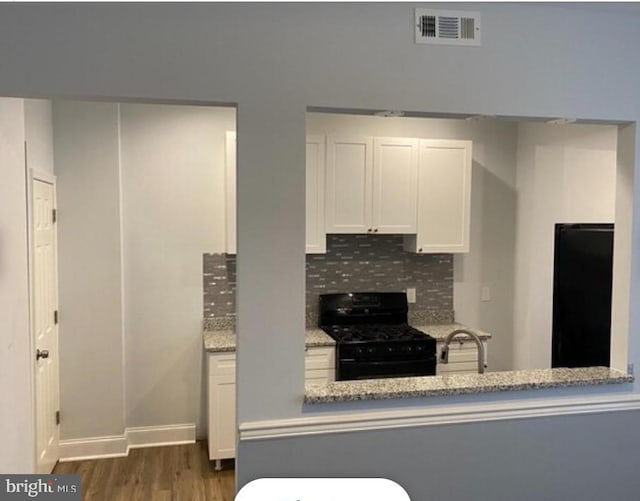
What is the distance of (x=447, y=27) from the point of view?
7.12ft

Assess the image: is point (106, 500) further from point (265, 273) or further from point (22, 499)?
point (265, 273)

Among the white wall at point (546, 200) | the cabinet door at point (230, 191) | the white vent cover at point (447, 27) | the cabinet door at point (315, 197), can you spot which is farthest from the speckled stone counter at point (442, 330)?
the white vent cover at point (447, 27)

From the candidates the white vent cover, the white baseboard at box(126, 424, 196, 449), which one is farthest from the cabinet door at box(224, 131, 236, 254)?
the white vent cover

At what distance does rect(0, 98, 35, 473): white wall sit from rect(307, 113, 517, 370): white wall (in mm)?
2856

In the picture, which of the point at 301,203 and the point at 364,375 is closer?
the point at 301,203

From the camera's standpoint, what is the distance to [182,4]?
195 cm

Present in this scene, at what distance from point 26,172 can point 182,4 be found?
4.92 feet

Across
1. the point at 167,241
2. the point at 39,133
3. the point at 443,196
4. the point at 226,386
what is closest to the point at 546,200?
the point at 443,196

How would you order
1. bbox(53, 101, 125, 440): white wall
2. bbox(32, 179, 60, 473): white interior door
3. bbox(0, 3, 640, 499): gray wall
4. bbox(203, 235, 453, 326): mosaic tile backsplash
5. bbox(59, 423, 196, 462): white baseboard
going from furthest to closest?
bbox(203, 235, 453, 326): mosaic tile backsplash, bbox(59, 423, 196, 462): white baseboard, bbox(53, 101, 125, 440): white wall, bbox(32, 179, 60, 473): white interior door, bbox(0, 3, 640, 499): gray wall

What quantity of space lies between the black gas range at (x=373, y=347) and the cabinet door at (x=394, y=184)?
28.7 inches

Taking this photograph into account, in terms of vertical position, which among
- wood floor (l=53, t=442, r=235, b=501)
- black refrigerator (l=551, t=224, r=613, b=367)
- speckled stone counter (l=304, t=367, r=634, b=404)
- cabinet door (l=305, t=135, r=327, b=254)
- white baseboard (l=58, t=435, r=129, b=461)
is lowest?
wood floor (l=53, t=442, r=235, b=501)

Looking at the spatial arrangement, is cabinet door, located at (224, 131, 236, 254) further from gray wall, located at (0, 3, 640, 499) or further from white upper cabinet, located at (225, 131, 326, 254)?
gray wall, located at (0, 3, 640, 499)

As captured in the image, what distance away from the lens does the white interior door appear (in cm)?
311

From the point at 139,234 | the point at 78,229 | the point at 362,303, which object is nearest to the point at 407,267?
the point at 362,303
